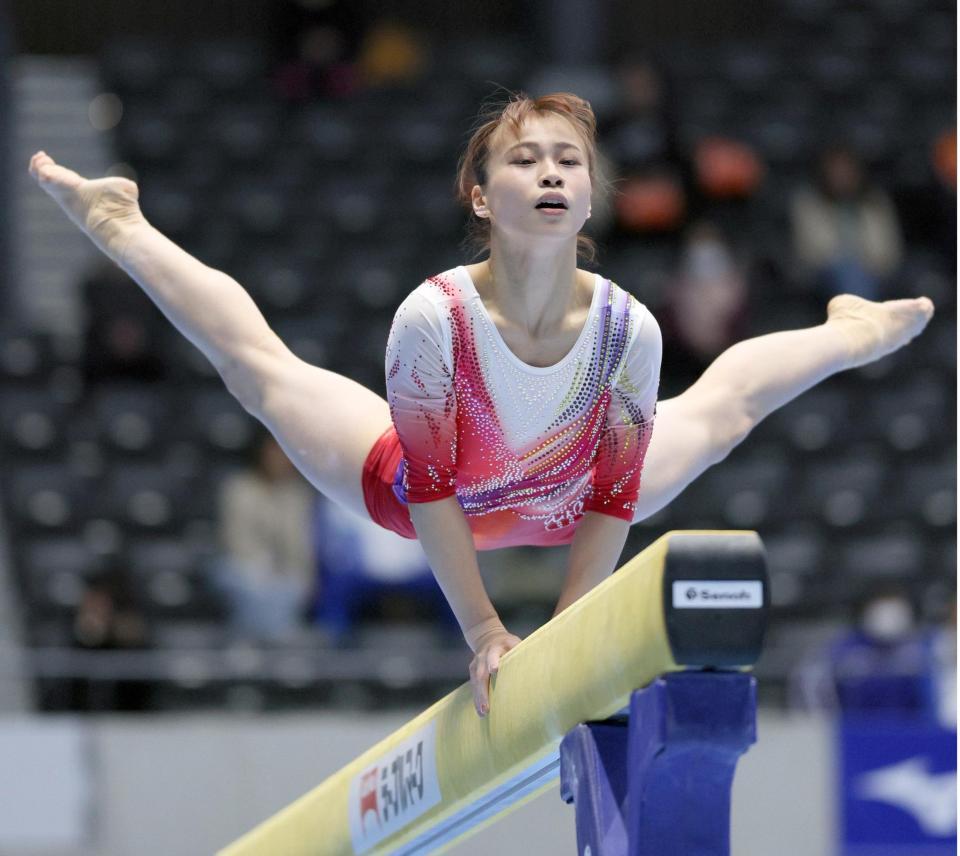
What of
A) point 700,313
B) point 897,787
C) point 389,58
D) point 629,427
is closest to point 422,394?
point 629,427

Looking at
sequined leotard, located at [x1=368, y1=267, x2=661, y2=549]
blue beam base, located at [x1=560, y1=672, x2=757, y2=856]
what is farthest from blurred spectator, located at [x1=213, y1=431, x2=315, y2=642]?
blue beam base, located at [x1=560, y1=672, x2=757, y2=856]

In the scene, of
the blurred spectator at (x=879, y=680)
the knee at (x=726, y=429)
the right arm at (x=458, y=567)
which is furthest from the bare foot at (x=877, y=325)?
the blurred spectator at (x=879, y=680)

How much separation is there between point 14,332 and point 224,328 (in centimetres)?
520

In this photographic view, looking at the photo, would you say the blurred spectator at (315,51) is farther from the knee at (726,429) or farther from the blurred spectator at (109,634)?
the knee at (726,429)

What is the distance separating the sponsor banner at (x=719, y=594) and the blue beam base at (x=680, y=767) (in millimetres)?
93

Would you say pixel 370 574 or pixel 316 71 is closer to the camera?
pixel 370 574

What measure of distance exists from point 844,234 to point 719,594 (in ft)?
23.7

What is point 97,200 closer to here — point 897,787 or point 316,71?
point 897,787

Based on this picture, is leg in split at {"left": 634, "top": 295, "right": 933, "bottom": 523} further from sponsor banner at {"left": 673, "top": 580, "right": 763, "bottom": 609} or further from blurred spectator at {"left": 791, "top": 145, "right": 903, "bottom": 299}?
blurred spectator at {"left": 791, "top": 145, "right": 903, "bottom": 299}

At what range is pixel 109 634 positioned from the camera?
6.41 meters

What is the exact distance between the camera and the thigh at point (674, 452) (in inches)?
141

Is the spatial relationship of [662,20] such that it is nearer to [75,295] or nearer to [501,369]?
[75,295]

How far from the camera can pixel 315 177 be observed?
9.77 meters

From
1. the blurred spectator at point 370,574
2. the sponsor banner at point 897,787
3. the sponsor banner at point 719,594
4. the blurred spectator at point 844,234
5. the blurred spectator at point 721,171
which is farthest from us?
the blurred spectator at point 721,171
